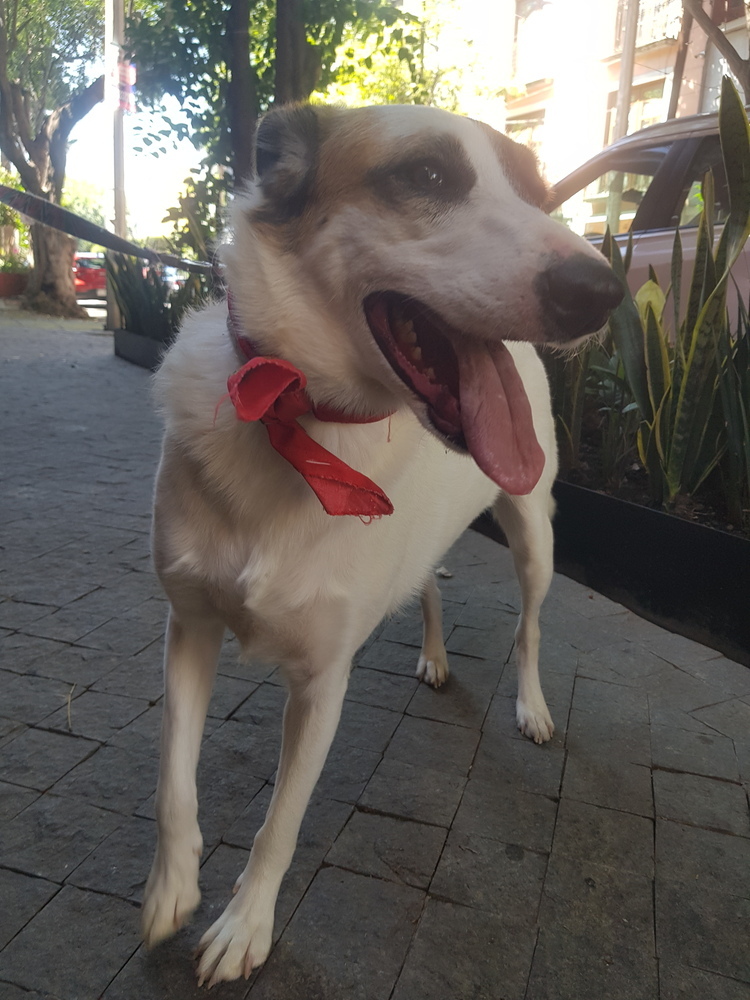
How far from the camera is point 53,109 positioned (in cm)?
1594

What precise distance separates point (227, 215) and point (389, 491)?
0.66m

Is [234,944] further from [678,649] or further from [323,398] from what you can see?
[678,649]

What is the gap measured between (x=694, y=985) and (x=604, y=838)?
402mm

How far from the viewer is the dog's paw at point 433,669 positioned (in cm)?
254

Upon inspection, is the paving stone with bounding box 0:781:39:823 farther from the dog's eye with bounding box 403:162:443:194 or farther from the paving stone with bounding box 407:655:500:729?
the dog's eye with bounding box 403:162:443:194

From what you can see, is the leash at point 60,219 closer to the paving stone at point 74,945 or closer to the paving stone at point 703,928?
the paving stone at point 74,945

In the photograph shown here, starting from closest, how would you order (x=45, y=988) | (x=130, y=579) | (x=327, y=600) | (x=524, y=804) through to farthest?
(x=45, y=988) → (x=327, y=600) → (x=524, y=804) → (x=130, y=579)

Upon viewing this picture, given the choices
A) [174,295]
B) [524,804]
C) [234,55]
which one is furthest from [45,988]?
[174,295]

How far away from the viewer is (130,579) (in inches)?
123

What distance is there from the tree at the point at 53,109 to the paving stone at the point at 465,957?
15.5 meters

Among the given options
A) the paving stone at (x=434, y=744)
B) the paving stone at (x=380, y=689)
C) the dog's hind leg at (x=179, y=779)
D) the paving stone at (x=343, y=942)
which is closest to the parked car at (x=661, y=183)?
the paving stone at (x=380, y=689)

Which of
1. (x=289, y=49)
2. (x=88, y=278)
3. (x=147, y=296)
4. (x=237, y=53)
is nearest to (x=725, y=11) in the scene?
(x=289, y=49)

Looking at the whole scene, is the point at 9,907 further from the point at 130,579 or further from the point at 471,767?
the point at 130,579

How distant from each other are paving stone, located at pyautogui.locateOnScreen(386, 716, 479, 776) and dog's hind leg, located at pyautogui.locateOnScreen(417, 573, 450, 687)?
232mm
